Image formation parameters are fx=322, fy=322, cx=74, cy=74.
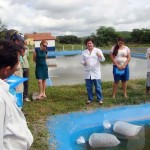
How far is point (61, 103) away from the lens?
727 centimetres

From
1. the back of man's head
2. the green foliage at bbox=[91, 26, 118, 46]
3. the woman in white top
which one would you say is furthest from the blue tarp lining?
the green foliage at bbox=[91, 26, 118, 46]

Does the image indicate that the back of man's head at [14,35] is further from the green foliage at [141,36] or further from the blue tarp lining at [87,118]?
the green foliage at [141,36]

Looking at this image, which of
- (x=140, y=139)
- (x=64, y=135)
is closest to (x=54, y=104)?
(x=64, y=135)

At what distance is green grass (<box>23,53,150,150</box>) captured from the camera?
5.51 m

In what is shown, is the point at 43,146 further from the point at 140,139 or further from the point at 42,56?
the point at 42,56

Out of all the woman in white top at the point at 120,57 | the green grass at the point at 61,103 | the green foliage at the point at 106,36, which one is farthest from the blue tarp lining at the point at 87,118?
the green foliage at the point at 106,36

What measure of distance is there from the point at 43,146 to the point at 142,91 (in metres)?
4.18

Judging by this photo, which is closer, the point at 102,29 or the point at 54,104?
the point at 54,104

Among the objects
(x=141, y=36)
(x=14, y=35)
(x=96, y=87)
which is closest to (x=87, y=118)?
(x=96, y=87)

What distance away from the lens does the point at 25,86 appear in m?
7.38

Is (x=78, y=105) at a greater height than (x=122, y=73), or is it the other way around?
(x=122, y=73)

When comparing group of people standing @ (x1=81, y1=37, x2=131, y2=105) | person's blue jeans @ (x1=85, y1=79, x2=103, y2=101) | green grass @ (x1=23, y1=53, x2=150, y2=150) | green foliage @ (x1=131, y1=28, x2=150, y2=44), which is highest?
green foliage @ (x1=131, y1=28, x2=150, y2=44)

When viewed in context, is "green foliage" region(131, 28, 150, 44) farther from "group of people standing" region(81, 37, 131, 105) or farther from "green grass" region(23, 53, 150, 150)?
"group of people standing" region(81, 37, 131, 105)

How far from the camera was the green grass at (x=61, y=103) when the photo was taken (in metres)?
5.51
